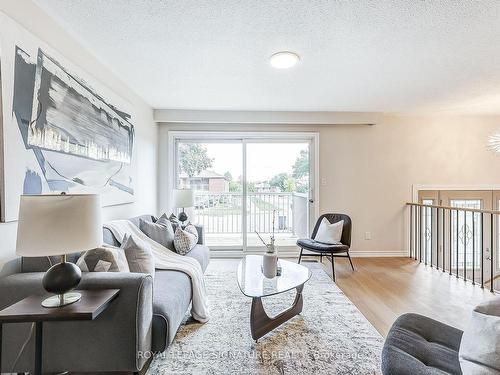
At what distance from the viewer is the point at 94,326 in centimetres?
145

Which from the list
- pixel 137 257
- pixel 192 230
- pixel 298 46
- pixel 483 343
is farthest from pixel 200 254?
pixel 483 343

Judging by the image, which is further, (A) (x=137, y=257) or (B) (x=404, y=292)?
(B) (x=404, y=292)

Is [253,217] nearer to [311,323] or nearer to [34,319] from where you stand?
[311,323]

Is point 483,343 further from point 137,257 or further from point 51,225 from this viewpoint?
point 137,257

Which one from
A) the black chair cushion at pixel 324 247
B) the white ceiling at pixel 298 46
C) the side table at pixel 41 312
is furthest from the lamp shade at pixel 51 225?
the black chair cushion at pixel 324 247

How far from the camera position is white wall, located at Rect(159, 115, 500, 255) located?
14.6 feet

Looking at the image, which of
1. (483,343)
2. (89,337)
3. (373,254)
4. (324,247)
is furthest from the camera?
(373,254)

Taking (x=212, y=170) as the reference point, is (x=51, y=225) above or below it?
below

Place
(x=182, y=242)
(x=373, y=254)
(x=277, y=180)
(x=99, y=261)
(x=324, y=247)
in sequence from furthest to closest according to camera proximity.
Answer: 1. (x=277, y=180)
2. (x=373, y=254)
3. (x=324, y=247)
4. (x=182, y=242)
5. (x=99, y=261)

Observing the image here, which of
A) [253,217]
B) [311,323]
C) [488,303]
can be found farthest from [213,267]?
[488,303]

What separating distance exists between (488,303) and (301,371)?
1.11 meters

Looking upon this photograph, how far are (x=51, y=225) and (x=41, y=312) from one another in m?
0.41

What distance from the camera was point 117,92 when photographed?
9.52 ft

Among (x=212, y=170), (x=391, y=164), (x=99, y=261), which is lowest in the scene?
(x=99, y=261)
